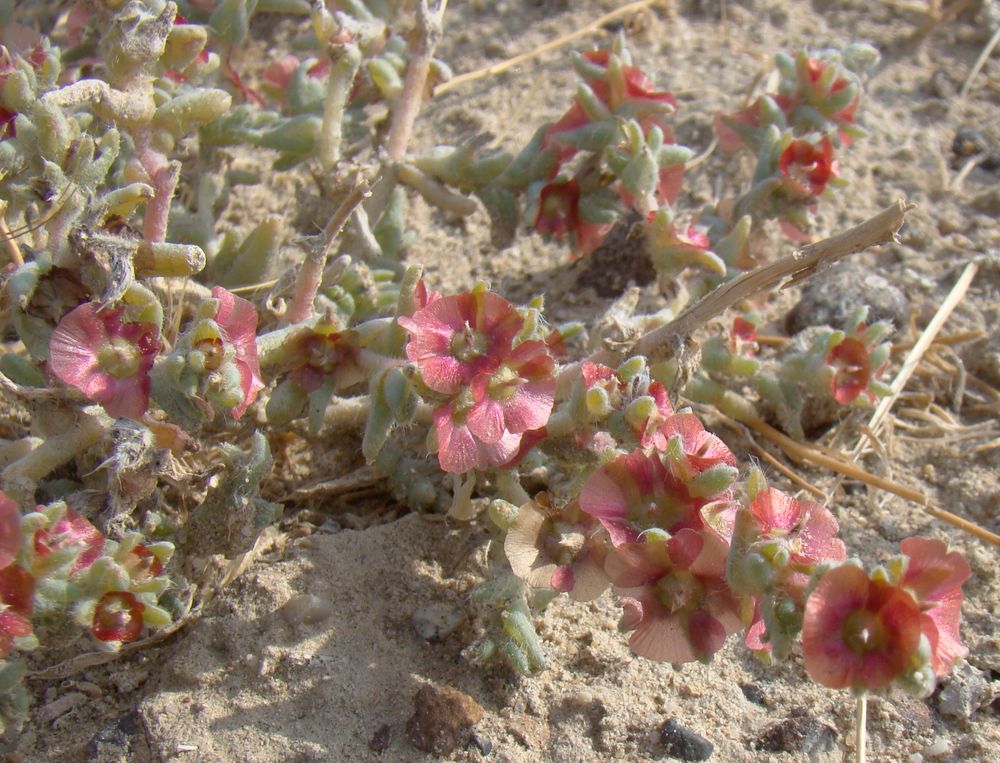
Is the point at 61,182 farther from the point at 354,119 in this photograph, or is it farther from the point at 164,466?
the point at 354,119

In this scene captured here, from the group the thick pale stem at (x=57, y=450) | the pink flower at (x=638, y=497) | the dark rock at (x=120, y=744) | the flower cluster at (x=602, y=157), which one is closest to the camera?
the pink flower at (x=638, y=497)

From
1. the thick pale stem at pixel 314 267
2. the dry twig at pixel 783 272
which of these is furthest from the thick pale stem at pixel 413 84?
the dry twig at pixel 783 272

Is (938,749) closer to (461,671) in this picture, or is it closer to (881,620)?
(881,620)

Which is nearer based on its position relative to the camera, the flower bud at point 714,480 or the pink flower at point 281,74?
the flower bud at point 714,480

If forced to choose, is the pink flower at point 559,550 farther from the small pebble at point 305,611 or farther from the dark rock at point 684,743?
the small pebble at point 305,611

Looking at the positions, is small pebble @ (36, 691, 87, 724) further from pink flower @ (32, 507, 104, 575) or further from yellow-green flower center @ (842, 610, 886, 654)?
yellow-green flower center @ (842, 610, 886, 654)
